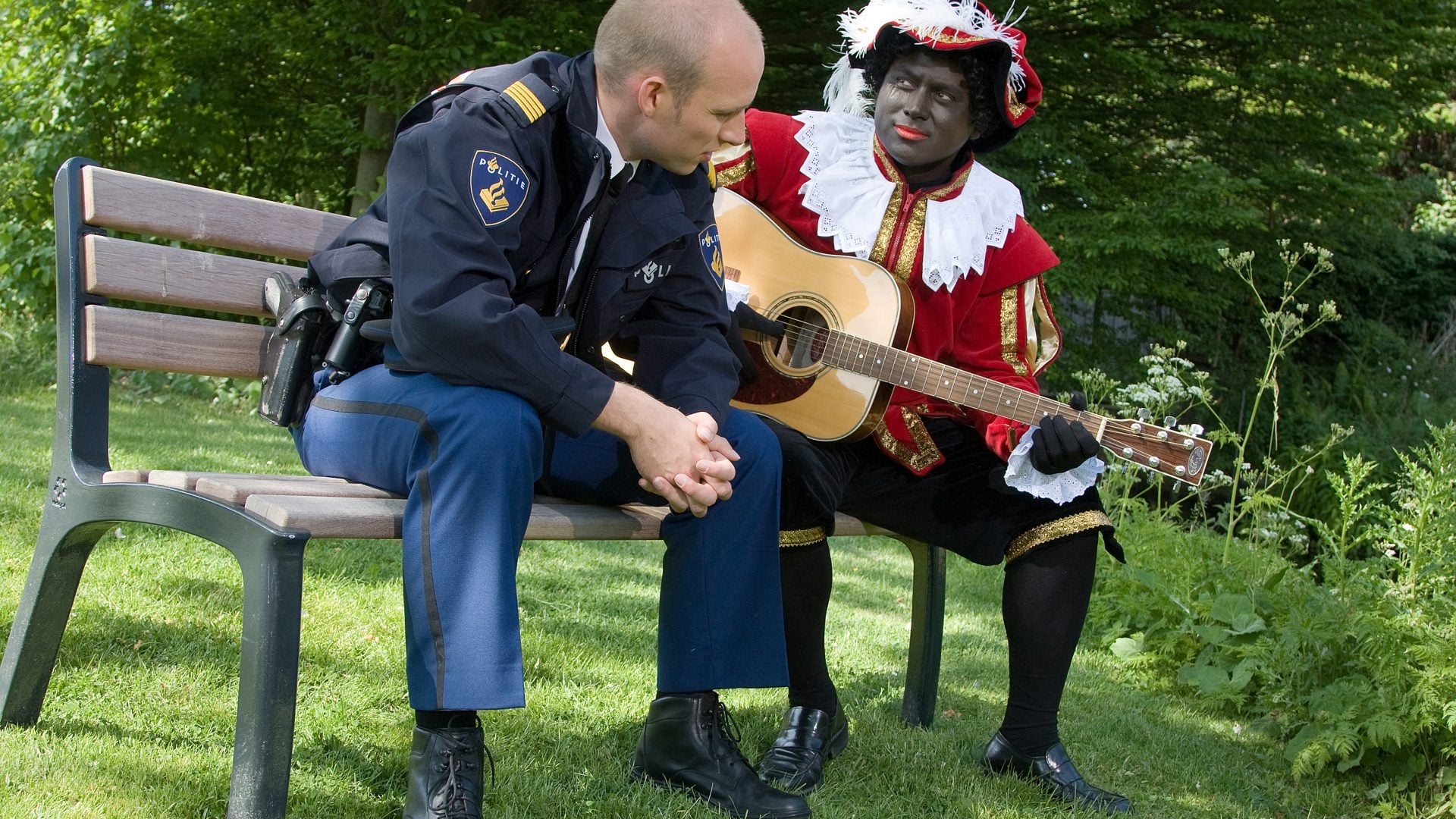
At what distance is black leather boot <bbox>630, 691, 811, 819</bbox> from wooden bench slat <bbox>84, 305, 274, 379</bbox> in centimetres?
103

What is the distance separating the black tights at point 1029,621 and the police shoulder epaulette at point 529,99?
3.63 ft

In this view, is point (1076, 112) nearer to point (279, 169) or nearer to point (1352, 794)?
point (279, 169)

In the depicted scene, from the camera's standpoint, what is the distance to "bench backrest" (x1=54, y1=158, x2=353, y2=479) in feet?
7.45

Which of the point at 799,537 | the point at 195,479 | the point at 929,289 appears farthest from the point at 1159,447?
the point at 195,479

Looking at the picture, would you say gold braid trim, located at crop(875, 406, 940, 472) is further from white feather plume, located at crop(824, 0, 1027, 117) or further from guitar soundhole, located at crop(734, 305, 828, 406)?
white feather plume, located at crop(824, 0, 1027, 117)

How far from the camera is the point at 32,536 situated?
373 centimetres

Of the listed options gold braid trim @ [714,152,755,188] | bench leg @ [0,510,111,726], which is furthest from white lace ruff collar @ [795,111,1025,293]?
bench leg @ [0,510,111,726]

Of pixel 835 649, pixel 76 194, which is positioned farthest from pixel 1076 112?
pixel 76 194

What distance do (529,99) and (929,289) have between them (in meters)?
1.23

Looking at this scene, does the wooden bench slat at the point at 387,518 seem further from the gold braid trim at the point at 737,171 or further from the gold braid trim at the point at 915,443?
the gold braid trim at the point at 737,171

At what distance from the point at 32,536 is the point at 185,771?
189 cm

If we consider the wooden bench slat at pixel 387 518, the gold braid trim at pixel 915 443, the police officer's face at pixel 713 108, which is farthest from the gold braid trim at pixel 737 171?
the wooden bench slat at pixel 387 518

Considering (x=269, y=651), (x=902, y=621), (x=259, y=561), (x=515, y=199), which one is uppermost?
(x=515, y=199)

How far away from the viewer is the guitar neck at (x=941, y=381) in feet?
9.21
